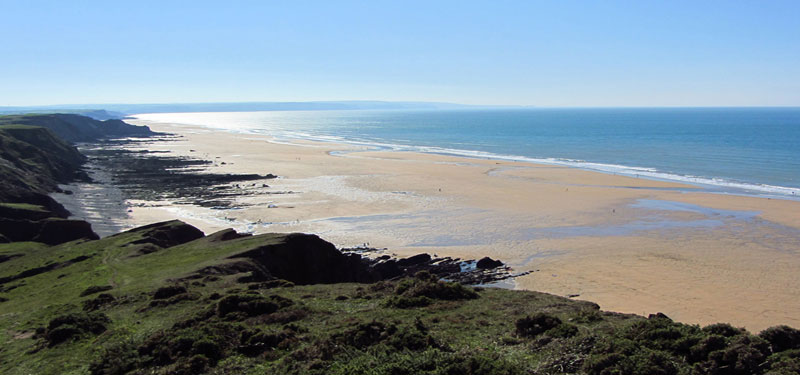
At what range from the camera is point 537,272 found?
3466 cm

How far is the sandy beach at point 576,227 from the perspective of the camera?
3047cm

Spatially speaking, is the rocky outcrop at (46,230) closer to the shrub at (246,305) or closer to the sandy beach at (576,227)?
the sandy beach at (576,227)

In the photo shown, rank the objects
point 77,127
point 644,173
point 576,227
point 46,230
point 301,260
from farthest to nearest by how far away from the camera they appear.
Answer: point 77,127 < point 644,173 < point 576,227 < point 46,230 < point 301,260

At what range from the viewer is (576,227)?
1833 inches

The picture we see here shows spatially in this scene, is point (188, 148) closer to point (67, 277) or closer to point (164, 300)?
point (67, 277)

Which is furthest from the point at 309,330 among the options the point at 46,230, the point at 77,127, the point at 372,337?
the point at 77,127

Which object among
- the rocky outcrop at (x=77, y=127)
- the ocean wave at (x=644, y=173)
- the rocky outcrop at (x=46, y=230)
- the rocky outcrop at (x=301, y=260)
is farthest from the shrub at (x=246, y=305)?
the rocky outcrop at (x=77, y=127)

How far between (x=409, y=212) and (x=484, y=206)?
8.50m

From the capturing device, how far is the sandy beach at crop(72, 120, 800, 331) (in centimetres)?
3047

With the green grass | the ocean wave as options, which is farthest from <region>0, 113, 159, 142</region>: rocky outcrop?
the green grass

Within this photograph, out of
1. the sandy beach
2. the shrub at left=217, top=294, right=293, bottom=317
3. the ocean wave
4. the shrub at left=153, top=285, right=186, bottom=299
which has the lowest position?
the sandy beach

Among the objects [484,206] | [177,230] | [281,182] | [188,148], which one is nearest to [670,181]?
[484,206]

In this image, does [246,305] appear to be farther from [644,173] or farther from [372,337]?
[644,173]

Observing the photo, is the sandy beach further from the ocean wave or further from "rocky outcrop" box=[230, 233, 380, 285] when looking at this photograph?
"rocky outcrop" box=[230, 233, 380, 285]
